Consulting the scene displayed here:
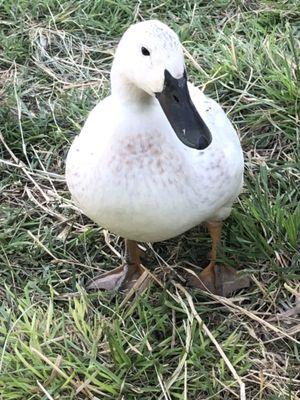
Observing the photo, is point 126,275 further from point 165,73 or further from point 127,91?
point 165,73

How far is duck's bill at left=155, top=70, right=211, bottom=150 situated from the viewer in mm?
1577

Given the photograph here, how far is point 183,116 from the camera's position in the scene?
1594mm

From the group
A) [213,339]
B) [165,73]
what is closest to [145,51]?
[165,73]

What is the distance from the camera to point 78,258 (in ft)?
7.36

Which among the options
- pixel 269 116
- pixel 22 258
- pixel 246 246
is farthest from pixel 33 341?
pixel 269 116

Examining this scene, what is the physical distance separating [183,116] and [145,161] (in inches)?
8.0

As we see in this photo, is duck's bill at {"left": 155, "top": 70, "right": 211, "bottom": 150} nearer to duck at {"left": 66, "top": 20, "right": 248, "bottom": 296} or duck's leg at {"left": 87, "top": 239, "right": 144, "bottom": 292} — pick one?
duck at {"left": 66, "top": 20, "right": 248, "bottom": 296}

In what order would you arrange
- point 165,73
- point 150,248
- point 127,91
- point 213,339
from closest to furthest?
1. point 165,73
2. point 127,91
3. point 213,339
4. point 150,248

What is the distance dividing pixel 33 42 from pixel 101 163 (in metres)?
1.31

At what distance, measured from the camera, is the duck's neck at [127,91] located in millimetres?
1711

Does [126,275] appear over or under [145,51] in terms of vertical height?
under

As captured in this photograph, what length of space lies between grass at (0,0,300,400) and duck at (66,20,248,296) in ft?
0.85

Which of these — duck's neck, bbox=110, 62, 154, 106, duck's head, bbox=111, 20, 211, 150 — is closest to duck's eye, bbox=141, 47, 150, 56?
duck's head, bbox=111, 20, 211, 150

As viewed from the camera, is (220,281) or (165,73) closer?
(165,73)
